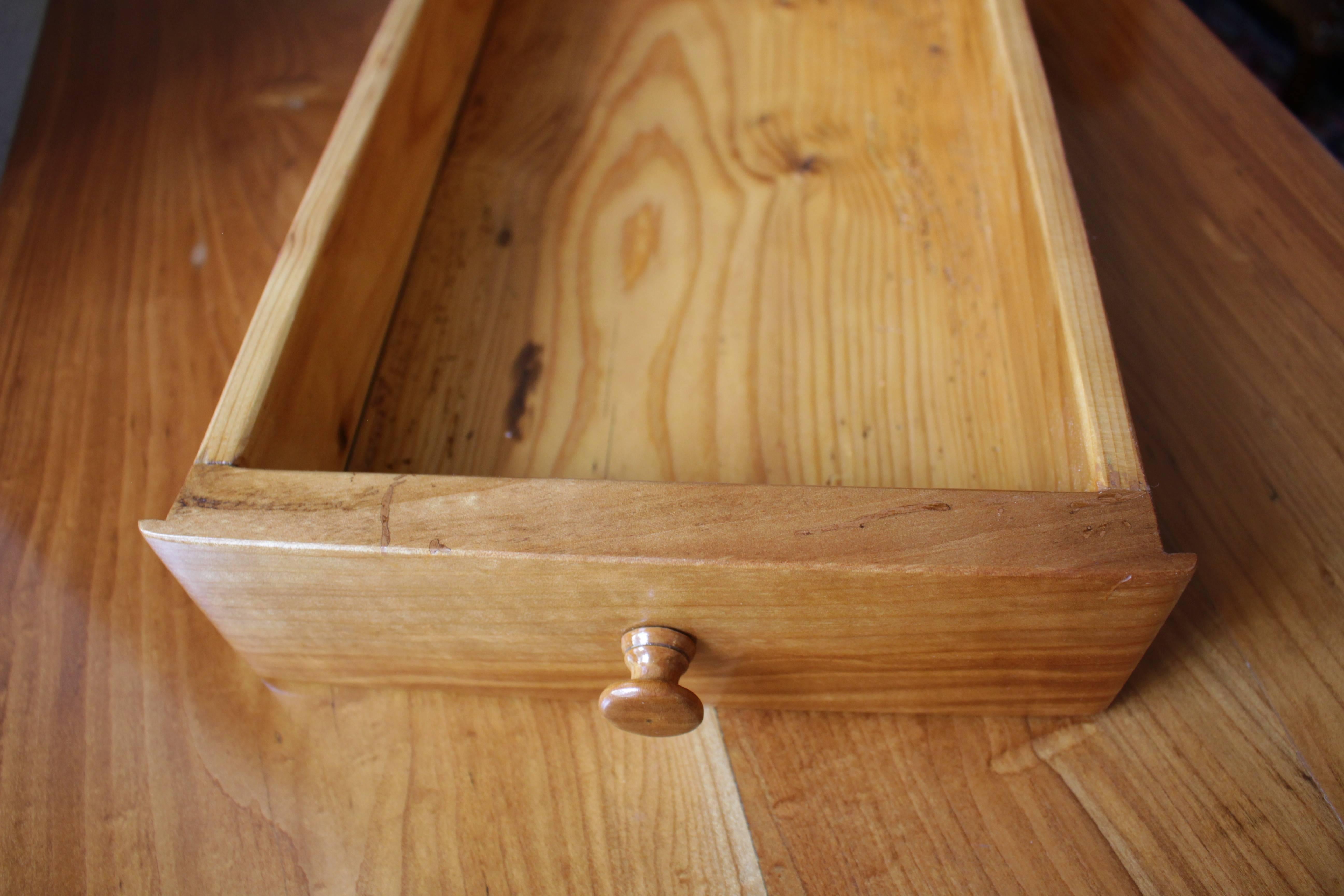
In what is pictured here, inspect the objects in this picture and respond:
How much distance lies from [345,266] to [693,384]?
240 mm

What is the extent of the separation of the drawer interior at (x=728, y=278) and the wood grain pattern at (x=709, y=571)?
5 cm

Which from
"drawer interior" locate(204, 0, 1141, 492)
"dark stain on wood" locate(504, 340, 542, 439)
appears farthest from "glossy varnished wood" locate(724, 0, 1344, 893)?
"dark stain on wood" locate(504, 340, 542, 439)

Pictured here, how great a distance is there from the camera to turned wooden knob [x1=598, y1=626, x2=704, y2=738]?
1.48ft

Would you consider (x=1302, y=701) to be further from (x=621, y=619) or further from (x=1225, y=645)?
(x=621, y=619)

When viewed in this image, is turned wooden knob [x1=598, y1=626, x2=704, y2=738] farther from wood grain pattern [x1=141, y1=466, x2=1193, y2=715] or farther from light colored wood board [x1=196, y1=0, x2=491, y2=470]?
light colored wood board [x1=196, y1=0, x2=491, y2=470]

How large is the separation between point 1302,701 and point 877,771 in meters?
0.23

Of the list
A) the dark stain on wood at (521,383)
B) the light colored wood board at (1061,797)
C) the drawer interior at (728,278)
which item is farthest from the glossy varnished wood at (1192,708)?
the dark stain on wood at (521,383)

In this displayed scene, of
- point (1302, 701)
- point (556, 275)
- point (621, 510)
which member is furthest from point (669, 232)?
point (1302, 701)

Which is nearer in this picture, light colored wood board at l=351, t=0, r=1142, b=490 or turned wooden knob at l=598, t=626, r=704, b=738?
turned wooden knob at l=598, t=626, r=704, b=738

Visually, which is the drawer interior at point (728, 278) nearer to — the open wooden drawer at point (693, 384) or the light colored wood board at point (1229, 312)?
the open wooden drawer at point (693, 384)

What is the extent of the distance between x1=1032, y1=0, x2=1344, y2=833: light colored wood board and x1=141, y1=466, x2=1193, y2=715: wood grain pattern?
147 mm

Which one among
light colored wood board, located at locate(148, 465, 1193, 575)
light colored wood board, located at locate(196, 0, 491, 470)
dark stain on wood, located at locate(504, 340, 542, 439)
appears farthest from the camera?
dark stain on wood, located at locate(504, 340, 542, 439)

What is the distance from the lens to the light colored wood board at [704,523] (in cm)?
42

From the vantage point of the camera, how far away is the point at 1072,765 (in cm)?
52
